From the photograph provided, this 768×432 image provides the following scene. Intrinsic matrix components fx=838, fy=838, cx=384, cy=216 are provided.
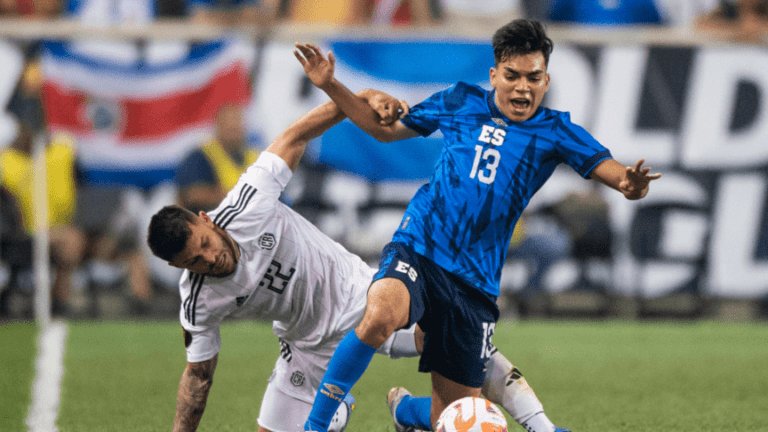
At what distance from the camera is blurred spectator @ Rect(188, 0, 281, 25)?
33.4 ft

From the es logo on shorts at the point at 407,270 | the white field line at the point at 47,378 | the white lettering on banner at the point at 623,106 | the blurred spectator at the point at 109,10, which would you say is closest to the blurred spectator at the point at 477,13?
the white lettering on banner at the point at 623,106

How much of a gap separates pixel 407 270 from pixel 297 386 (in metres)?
0.99

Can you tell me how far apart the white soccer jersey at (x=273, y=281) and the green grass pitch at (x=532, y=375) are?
1.04 m

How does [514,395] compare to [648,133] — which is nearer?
[514,395]

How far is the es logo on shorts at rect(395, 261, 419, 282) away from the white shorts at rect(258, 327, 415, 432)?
0.56 m

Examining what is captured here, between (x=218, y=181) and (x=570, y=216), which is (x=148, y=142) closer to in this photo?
(x=218, y=181)

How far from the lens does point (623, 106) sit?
9812 millimetres

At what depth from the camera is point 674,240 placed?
9648 mm

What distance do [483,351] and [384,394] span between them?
2.16 meters

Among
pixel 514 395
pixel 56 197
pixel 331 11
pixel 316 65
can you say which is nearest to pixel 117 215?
pixel 56 197

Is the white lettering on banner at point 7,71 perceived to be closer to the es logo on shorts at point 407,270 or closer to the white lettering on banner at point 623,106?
the white lettering on banner at point 623,106

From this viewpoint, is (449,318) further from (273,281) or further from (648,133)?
(648,133)

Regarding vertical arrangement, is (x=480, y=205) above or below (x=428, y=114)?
below

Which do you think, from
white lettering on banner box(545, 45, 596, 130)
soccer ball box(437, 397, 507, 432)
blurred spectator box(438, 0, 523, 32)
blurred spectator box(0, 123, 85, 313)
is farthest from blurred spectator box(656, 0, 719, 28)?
soccer ball box(437, 397, 507, 432)
